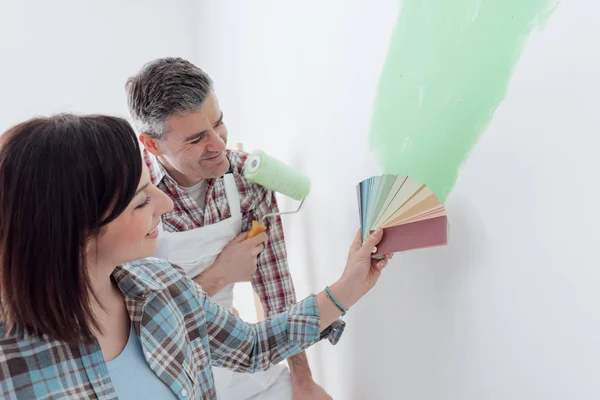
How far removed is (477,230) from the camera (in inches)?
31.7

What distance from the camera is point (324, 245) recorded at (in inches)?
51.5

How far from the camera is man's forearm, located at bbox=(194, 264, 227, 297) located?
1224mm

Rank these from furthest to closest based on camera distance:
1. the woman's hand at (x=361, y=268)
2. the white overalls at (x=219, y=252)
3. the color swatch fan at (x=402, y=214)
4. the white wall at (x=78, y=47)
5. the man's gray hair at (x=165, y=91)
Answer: the white wall at (x=78, y=47)
the white overalls at (x=219, y=252)
the man's gray hair at (x=165, y=91)
the woman's hand at (x=361, y=268)
the color swatch fan at (x=402, y=214)

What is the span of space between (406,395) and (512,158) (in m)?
0.52

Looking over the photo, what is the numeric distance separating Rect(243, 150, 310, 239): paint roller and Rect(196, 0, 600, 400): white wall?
69 mm

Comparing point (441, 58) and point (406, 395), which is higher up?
point (441, 58)

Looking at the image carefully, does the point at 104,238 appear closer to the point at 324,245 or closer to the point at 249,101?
the point at 324,245

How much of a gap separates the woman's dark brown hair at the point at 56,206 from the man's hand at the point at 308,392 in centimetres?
65

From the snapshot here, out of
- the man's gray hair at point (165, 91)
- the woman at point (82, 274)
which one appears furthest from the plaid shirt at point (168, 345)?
the man's gray hair at point (165, 91)

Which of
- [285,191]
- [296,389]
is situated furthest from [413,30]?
[296,389]

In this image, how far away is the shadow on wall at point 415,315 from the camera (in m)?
0.85

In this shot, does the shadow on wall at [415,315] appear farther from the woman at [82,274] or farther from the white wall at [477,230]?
the woman at [82,274]

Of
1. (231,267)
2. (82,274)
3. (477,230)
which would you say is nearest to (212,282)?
(231,267)

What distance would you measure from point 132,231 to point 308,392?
688mm
